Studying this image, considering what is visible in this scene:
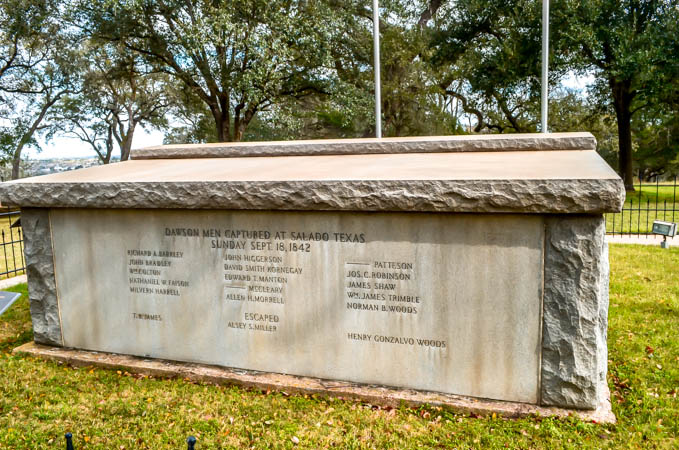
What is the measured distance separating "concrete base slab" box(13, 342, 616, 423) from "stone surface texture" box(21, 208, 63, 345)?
0.19m

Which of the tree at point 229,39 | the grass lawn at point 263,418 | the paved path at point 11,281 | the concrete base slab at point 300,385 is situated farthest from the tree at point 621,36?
the paved path at point 11,281

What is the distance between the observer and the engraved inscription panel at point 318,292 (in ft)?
11.4

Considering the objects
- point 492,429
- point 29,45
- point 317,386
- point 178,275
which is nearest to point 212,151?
point 178,275

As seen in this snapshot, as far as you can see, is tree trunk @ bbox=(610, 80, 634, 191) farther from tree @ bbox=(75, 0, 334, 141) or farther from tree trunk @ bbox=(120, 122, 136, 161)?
tree trunk @ bbox=(120, 122, 136, 161)

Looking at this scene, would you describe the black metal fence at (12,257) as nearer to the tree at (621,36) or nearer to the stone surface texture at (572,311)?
the stone surface texture at (572,311)

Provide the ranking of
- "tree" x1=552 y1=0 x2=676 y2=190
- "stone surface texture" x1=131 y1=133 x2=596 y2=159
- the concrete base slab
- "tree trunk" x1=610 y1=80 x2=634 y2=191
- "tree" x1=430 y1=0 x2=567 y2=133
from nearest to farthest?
the concrete base slab, "stone surface texture" x1=131 y1=133 x2=596 y2=159, "tree" x1=552 y1=0 x2=676 y2=190, "tree" x1=430 y1=0 x2=567 y2=133, "tree trunk" x1=610 y1=80 x2=634 y2=191

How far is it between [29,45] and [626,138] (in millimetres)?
24795

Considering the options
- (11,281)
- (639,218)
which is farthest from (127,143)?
(639,218)

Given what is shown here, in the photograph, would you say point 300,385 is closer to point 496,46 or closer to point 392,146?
point 392,146

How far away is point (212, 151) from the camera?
5.32 metres

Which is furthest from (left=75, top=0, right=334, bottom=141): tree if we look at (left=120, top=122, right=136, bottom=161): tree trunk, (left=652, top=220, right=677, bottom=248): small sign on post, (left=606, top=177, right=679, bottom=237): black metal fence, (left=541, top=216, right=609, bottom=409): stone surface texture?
(left=120, top=122, right=136, bottom=161): tree trunk

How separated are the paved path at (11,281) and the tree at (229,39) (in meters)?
8.13

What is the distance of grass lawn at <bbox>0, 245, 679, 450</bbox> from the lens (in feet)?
10.4

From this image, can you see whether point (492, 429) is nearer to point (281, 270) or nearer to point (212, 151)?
point (281, 270)
